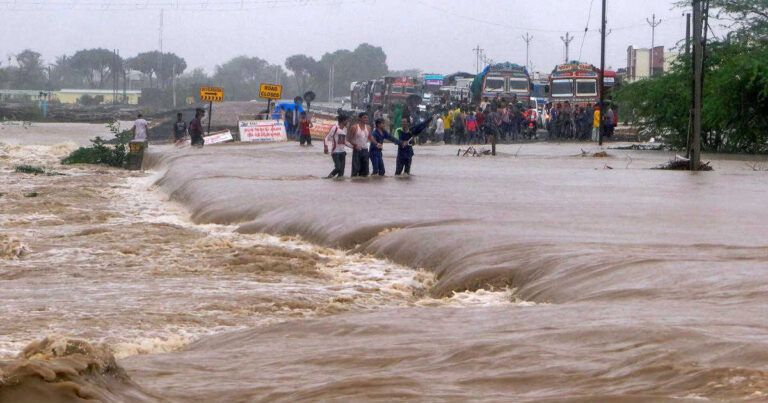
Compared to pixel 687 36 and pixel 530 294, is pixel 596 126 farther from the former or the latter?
pixel 530 294

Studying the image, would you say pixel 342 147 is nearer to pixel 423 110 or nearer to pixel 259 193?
pixel 259 193

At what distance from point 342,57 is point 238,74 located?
29123 mm

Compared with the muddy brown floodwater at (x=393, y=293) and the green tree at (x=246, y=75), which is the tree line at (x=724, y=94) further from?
the green tree at (x=246, y=75)

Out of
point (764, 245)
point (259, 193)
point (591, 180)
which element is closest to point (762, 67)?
point (591, 180)

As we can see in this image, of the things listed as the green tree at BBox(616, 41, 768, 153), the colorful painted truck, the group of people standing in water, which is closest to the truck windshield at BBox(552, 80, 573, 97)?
the colorful painted truck

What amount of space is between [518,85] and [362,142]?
34163 millimetres

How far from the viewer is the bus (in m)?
54.8

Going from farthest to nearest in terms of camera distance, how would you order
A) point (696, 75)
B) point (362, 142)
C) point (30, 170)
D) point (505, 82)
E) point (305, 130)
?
point (505, 82) → point (305, 130) → point (30, 170) → point (696, 75) → point (362, 142)

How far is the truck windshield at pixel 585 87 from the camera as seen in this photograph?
51.4 meters

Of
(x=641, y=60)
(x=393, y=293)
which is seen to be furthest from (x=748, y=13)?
(x=641, y=60)

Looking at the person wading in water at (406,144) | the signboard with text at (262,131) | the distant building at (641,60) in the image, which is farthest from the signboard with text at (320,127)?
the distant building at (641,60)

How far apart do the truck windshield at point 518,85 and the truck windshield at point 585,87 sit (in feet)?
13.0

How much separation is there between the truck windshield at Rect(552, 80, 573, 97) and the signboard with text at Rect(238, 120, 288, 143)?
50.8 ft

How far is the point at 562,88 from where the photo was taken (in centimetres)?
5181
